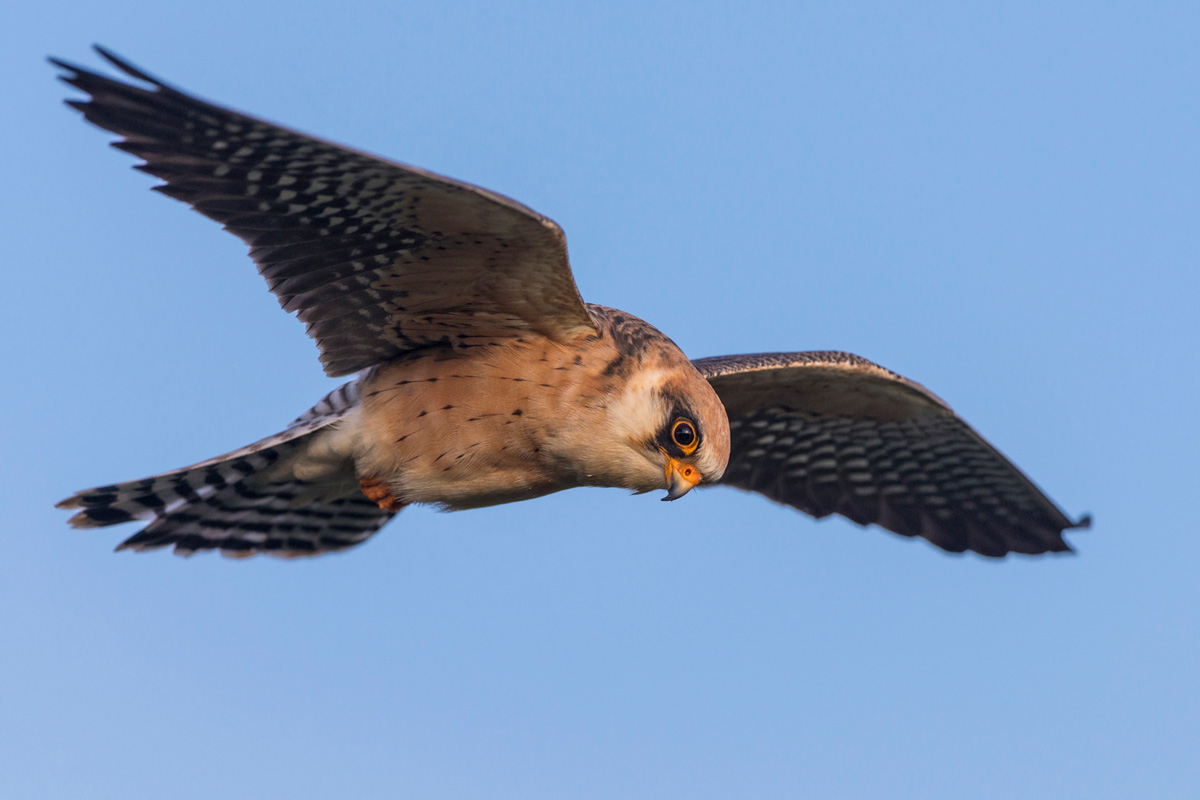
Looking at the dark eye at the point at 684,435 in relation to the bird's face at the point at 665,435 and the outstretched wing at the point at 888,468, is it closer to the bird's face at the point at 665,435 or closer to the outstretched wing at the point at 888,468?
A: the bird's face at the point at 665,435

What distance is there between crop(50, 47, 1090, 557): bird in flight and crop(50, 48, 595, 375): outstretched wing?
0.04ft

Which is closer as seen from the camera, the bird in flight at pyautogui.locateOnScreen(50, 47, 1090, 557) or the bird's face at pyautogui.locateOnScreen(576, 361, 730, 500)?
the bird in flight at pyautogui.locateOnScreen(50, 47, 1090, 557)

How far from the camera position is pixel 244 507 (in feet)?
27.0

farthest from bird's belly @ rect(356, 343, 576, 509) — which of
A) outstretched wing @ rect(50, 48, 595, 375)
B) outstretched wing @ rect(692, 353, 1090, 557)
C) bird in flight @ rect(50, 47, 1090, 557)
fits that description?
outstretched wing @ rect(692, 353, 1090, 557)

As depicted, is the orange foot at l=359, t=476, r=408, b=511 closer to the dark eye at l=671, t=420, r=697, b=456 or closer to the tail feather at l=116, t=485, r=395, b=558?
the tail feather at l=116, t=485, r=395, b=558

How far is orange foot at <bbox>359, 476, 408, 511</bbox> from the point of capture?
7.56 metres

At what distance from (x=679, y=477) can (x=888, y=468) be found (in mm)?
3809

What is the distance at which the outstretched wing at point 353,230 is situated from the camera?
18.6ft

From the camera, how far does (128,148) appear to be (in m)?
5.68

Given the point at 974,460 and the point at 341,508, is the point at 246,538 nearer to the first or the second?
the point at 341,508

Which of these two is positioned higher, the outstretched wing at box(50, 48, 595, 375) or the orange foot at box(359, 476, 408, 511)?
the outstretched wing at box(50, 48, 595, 375)

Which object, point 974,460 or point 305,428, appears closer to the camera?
point 305,428

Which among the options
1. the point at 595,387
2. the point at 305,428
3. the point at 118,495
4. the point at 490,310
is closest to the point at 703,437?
the point at 595,387

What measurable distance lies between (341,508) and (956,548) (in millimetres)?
4926
